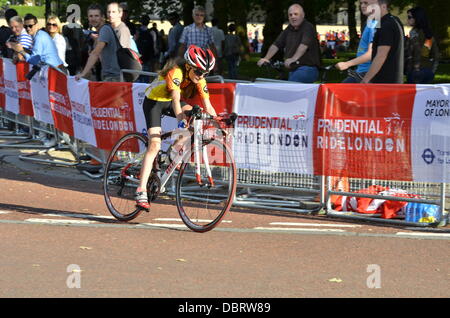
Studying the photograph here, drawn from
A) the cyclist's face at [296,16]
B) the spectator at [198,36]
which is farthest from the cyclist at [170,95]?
the spectator at [198,36]

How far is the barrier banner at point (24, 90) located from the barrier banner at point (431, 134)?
7.87 metres

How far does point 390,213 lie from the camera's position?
937cm

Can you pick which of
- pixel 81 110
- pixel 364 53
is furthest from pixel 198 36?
pixel 364 53

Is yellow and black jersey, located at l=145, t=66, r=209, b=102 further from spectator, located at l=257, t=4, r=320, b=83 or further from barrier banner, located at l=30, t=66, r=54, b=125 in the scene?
barrier banner, located at l=30, t=66, r=54, b=125

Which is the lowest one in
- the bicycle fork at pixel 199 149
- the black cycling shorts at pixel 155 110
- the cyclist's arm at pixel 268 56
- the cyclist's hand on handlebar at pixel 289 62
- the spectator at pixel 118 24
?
the bicycle fork at pixel 199 149

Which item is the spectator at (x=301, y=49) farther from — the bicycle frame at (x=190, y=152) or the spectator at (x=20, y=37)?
the spectator at (x=20, y=37)

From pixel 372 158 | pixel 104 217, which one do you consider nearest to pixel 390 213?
pixel 372 158

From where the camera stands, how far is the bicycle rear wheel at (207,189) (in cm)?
846

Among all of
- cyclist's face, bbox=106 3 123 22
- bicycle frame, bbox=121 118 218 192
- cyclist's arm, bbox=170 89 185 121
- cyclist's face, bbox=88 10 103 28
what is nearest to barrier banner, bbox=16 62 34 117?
cyclist's face, bbox=88 10 103 28

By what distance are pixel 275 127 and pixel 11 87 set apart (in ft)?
25.8

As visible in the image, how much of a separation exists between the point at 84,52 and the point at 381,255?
10.4m

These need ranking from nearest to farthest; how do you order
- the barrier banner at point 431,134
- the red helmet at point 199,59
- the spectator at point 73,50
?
the red helmet at point 199,59 < the barrier banner at point 431,134 < the spectator at point 73,50

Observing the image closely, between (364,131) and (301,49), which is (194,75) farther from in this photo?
(301,49)

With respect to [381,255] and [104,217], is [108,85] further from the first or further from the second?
[381,255]
